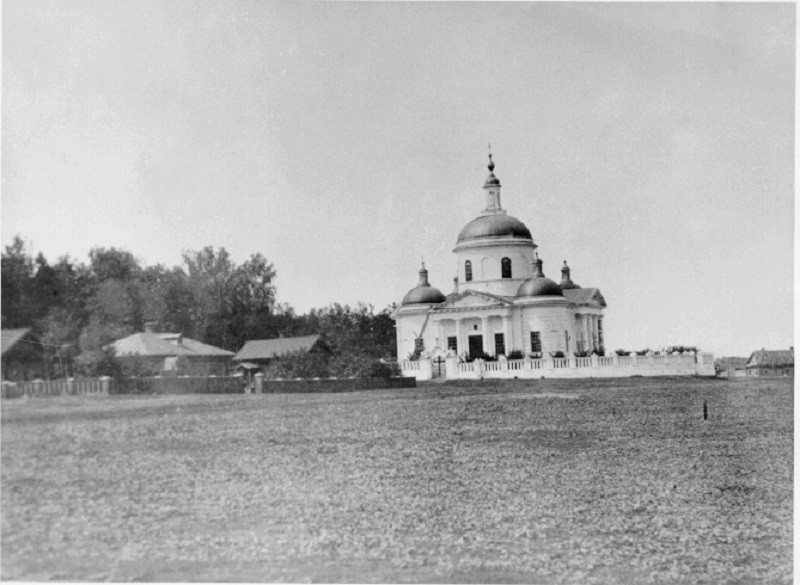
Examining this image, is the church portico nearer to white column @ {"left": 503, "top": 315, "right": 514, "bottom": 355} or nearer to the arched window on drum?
white column @ {"left": 503, "top": 315, "right": 514, "bottom": 355}

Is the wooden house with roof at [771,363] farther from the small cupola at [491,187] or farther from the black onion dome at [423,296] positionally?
the black onion dome at [423,296]

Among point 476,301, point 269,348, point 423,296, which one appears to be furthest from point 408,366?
point 476,301

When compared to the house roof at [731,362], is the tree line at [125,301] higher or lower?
higher

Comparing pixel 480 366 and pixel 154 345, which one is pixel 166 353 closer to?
pixel 154 345

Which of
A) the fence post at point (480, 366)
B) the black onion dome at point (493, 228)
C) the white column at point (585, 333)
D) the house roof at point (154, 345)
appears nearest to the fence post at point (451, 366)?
the fence post at point (480, 366)

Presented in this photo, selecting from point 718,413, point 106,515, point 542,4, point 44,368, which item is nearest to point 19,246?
point 44,368

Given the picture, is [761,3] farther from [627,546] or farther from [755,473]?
[627,546]
